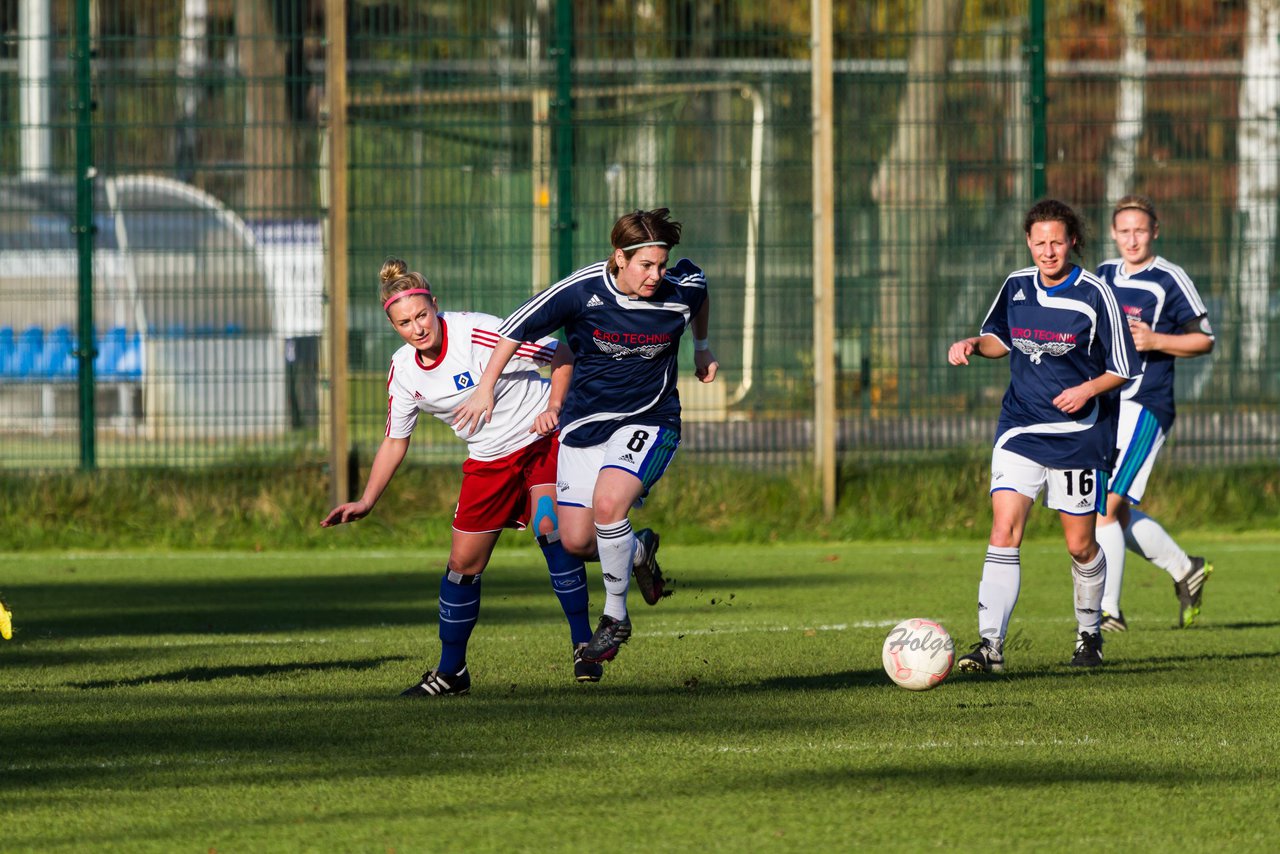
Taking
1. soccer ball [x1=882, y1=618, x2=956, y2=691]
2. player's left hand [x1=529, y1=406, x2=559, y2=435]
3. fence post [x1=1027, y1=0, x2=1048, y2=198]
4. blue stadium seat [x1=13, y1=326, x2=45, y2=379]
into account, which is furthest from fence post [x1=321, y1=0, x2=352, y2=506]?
soccer ball [x1=882, y1=618, x2=956, y2=691]

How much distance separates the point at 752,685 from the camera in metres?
7.54

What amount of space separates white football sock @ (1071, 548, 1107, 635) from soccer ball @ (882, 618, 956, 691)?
1.14 metres

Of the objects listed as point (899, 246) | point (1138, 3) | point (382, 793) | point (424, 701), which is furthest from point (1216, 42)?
point (382, 793)

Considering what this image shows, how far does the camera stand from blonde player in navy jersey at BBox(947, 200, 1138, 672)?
787 centimetres

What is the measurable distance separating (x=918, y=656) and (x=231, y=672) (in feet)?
9.29

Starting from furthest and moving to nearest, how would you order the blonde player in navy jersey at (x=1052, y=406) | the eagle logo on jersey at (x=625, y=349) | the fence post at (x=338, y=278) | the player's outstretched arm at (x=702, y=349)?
1. the fence post at (x=338, y=278)
2. the player's outstretched arm at (x=702, y=349)
3. the blonde player in navy jersey at (x=1052, y=406)
4. the eagle logo on jersey at (x=625, y=349)

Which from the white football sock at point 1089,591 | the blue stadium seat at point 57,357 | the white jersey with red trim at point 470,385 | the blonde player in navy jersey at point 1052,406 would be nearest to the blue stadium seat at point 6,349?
the blue stadium seat at point 57,357

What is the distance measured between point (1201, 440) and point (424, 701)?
9099 millimetres

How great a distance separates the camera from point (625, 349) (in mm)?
7715

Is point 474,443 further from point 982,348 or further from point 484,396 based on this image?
point 982,348

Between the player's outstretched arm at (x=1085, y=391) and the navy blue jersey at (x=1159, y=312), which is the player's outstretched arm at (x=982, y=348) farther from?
the navy blue jersey at (x=1159, y=312)

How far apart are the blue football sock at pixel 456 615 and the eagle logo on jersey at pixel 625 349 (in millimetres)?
1026

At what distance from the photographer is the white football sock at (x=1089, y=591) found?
8.17 m

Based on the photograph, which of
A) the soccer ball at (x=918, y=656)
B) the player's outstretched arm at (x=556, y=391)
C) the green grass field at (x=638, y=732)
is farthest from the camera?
the player's outstretched arm at (x=556, y=391)
